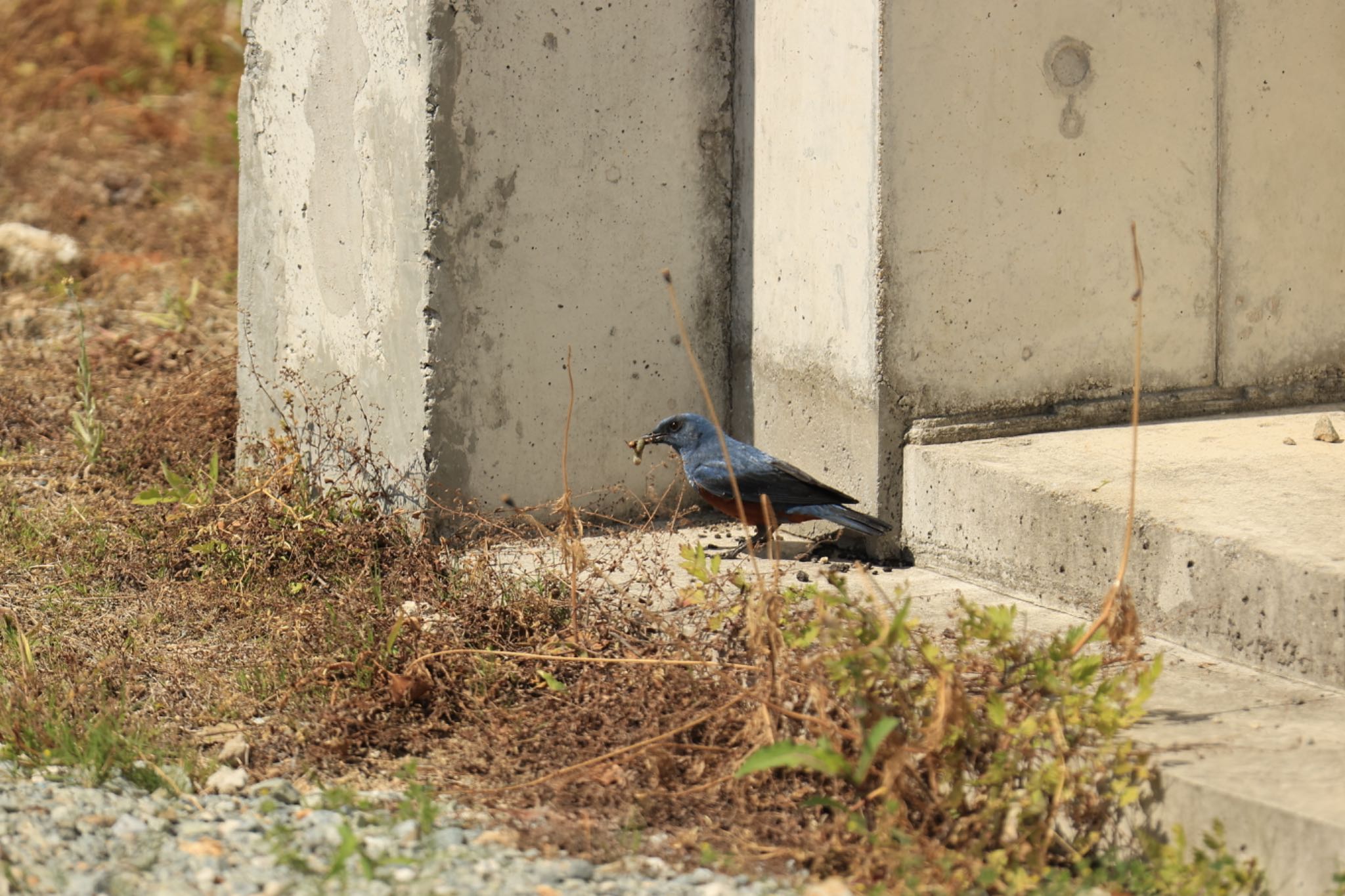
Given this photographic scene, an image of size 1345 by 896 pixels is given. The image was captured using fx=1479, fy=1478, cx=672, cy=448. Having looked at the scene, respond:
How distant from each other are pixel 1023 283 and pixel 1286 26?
4.28 ft

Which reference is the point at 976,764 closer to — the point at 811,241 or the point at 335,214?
the point at 811,241

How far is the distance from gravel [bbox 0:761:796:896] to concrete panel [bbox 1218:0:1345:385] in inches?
125

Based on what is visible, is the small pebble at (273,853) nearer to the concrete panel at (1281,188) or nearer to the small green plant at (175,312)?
the concrete panel at (1281,188)

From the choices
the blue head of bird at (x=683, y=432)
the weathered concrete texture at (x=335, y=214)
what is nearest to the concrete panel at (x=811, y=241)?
the blue head of bird at (x=683, y=432)

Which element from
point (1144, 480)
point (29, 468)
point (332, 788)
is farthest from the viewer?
point (29, 468)

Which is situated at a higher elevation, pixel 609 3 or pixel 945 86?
pixel 609 3

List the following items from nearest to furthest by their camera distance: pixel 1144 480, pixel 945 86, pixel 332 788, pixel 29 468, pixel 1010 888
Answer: pixel 1010 888, pixel 332 788, pixel 1144 480, pixel 945 86, pixel 29 468

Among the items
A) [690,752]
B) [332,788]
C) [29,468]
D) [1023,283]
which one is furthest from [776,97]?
[29,468]

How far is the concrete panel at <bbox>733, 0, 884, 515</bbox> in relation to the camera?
15.4 feet

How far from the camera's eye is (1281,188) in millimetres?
5125

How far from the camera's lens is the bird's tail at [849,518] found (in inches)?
186

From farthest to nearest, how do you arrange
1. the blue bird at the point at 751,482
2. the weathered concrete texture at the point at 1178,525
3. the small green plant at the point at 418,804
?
the blue bird at the point at 751,482 → the weathered concrete texture at the point at 1178,525 → the small green plant at the point at 418,804

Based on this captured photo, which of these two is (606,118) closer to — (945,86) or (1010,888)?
(945,86)

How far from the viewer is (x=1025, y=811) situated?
2.98 m
